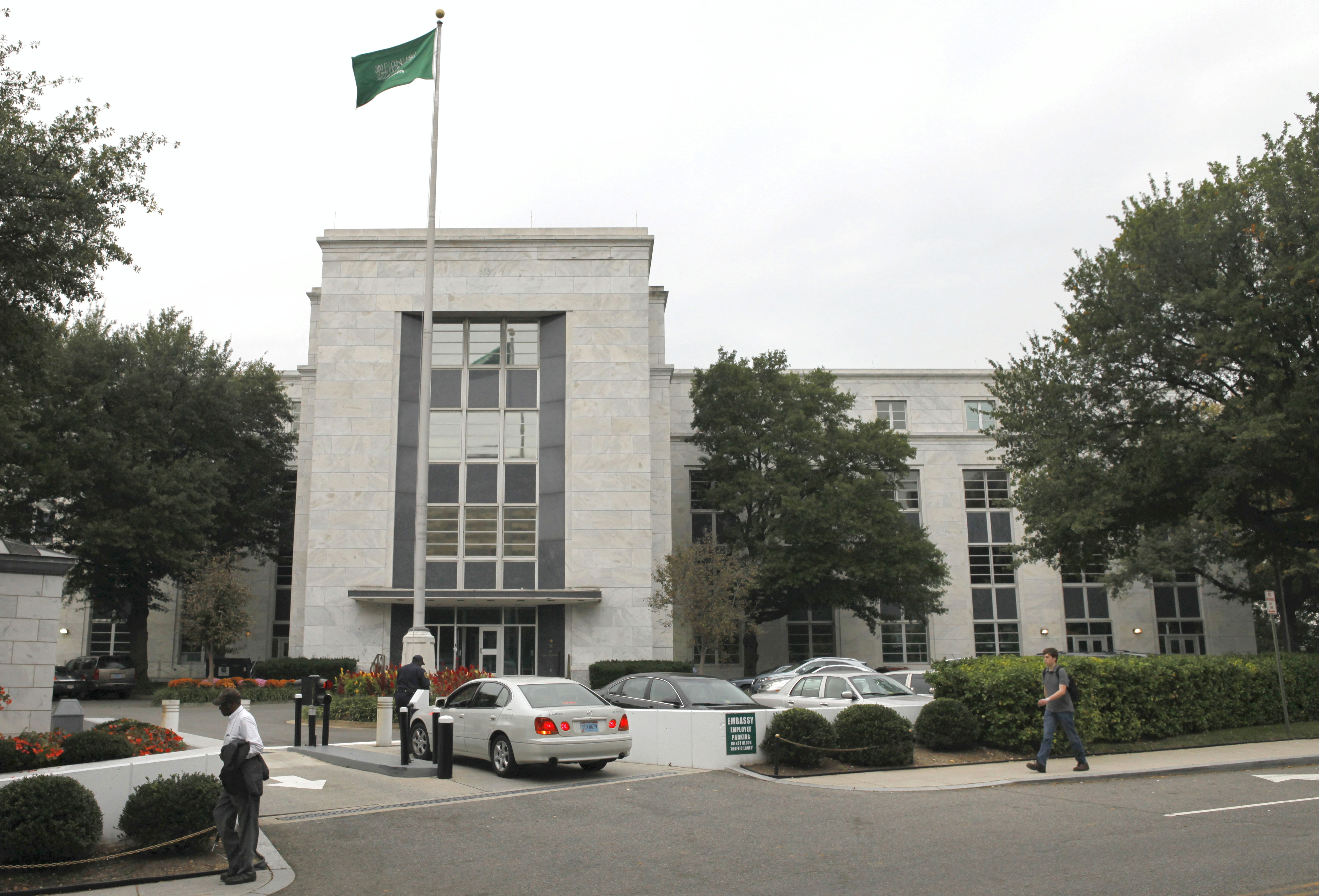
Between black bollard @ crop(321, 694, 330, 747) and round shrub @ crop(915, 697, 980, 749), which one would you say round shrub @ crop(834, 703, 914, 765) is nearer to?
round shrub @ crop(915, 697, 980, 749)

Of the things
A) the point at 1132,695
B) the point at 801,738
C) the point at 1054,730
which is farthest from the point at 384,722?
A: the point at 1132,695

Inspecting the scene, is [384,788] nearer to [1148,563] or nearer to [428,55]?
[428,55]

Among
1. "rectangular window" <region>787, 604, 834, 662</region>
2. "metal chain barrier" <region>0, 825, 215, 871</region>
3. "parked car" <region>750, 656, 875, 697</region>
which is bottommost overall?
"metal chain barrier" <region>0, 825, 215, 871</region>

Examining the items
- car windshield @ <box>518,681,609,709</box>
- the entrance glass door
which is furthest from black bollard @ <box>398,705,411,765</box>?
the entrance glass door

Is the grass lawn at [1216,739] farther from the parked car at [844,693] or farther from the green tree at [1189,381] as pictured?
the green tree at [1189,381]

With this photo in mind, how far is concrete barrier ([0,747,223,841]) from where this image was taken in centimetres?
921

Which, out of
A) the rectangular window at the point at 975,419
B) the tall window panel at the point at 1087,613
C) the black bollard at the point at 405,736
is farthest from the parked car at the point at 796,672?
the rectangular window at the point at 975,419

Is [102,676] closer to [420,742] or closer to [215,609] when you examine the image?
[215,609]

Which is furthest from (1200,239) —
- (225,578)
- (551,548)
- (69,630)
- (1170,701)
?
(69,630)

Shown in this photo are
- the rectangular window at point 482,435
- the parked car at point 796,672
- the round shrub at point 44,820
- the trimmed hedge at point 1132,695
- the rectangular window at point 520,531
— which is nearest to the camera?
the round shrub at point 44,820

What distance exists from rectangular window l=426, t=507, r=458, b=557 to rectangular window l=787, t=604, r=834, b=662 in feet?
55.3

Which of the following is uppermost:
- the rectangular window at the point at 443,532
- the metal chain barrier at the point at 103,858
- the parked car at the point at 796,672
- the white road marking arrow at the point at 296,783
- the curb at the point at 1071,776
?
the rectangular window at the point at 443,532

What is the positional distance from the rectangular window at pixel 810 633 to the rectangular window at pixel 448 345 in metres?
19.3

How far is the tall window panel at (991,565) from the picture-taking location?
48.6m
